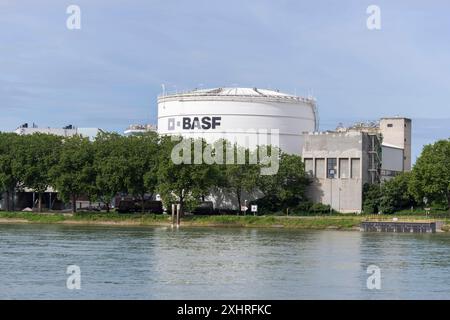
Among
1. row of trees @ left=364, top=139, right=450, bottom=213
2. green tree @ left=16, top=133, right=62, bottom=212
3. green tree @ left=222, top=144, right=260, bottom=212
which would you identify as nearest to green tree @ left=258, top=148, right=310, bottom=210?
green tree @ left=222, top=144, right=260, bottom=212

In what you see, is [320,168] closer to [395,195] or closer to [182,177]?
[395,195]

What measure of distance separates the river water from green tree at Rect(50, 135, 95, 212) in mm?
29502

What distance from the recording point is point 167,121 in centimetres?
12281

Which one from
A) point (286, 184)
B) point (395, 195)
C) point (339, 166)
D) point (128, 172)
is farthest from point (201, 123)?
point (395, 195)

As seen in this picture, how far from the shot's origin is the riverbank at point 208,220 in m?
96.8

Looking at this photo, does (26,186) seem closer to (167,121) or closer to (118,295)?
(167,121)

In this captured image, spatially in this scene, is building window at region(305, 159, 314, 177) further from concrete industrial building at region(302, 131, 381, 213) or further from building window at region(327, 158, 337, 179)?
building window at region(327, 158, 337, 179)

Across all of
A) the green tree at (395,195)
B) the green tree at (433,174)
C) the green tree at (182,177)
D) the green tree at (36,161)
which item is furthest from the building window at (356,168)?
the green tree at (36,161)

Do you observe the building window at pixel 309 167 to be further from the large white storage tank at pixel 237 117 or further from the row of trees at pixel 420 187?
the row of trees at pixel 420 187

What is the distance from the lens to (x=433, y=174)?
10038cm

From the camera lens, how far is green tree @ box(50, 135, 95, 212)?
10731 cm

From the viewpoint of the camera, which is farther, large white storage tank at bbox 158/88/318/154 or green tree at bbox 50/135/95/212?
large white storage tank at bbox 158/88/318/154

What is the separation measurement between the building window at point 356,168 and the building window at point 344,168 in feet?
2.40
